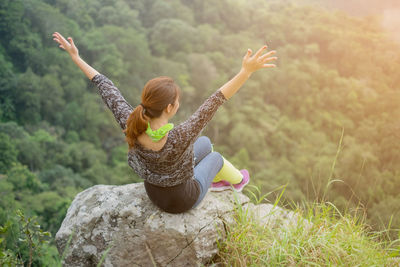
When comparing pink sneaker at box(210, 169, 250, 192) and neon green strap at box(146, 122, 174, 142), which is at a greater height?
neon green strap at box(146, 122, 174, 142)

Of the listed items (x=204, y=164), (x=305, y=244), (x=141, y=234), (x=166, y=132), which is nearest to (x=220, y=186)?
(x=204, y=164)

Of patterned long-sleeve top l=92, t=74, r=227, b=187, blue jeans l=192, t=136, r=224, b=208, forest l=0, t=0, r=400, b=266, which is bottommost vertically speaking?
forest l=0, t=0, r=400, b=266

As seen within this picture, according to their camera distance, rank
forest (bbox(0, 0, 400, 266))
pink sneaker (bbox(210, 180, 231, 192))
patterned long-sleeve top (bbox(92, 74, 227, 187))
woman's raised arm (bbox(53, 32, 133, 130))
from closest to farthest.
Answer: patterned long-sleeve top (bbox(92, 74, 227, 187))
woman's raised arm (bbox(53, 32, 133, 130))
pink sneaker (bbox(210, 180, 231, 192))
forest (bbox(0, 0, 400, 266))

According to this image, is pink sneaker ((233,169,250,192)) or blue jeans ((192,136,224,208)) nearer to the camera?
blue jeans ((192,136,224,208))

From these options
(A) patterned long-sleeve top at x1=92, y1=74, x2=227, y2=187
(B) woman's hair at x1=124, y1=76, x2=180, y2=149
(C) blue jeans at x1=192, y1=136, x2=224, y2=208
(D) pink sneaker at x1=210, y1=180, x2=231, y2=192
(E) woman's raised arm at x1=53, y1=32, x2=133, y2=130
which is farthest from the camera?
(D) pink sneaker at x1=210, y1=180, x2=231, y2=192

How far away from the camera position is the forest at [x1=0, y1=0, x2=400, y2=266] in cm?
2169

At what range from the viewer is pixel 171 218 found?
2.21 meters

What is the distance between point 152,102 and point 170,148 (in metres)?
0.29

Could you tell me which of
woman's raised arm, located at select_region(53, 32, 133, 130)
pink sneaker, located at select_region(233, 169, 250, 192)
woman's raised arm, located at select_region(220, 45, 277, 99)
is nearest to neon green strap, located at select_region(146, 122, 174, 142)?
woman's raised arm, located at select_region(53, 32, 133, 130)

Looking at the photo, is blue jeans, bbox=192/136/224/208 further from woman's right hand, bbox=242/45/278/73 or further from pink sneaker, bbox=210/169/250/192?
woman's right hand, bbox=242/45/278/73

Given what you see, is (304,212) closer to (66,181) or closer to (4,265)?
(4,265)

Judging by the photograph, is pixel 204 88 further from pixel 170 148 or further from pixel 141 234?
pixel 170 148

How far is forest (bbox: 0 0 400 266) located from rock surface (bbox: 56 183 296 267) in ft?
44.6

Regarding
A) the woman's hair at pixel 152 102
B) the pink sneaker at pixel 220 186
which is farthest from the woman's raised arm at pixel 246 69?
the pink sneaker at pixel 220 186
